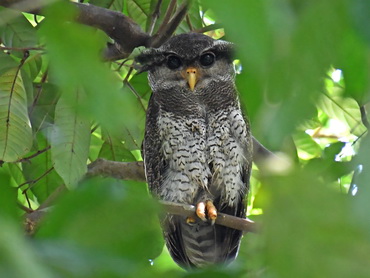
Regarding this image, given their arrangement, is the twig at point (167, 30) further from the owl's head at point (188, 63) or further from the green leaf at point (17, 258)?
the green leaf at point (17, 258)

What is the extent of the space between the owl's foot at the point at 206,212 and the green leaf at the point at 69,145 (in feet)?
1.96

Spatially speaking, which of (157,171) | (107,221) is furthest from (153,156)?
(107,221)

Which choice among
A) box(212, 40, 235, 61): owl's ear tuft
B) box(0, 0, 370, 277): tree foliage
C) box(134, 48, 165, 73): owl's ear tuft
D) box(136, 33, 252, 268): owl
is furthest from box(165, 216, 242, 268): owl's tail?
box(0, 0, 370, 277): tree foliage

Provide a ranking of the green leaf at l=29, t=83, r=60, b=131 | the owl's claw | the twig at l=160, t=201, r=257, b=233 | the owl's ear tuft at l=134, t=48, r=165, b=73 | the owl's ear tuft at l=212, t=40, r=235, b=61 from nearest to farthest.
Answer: the twig at l=160, t=201, r=257, b=233
the owl's claw
the green leaf at l=29, t=83, r=60, b=131
the owl's ear tuft at l=134, t=48, r=165, b=73
the owl's ear tuft at l=212, t=40, r=235, b=61

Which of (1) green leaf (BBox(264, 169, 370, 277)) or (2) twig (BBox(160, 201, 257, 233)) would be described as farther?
(2) twig (BBox(160, 201, 257, 233))

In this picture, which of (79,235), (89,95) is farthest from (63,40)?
(79,235)

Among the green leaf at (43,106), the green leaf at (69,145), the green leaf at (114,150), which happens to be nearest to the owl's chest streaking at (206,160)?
the green leaf at (114,150)

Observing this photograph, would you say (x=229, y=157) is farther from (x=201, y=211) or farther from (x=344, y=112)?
(x=344, y=112)

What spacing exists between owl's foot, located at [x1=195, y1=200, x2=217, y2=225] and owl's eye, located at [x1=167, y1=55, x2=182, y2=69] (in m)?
0.86

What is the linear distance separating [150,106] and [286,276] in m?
2.93

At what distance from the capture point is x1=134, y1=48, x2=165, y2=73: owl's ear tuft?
134 inches

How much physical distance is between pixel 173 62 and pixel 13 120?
1171 millimetres

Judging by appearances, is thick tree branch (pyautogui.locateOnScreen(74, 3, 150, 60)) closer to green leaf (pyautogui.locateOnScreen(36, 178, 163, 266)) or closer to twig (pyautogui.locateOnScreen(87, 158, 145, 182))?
twig (pyautogui.locateOnScreen(87, 158, 145, 182))

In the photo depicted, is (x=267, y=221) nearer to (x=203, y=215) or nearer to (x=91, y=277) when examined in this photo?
(x=91, y=277)
